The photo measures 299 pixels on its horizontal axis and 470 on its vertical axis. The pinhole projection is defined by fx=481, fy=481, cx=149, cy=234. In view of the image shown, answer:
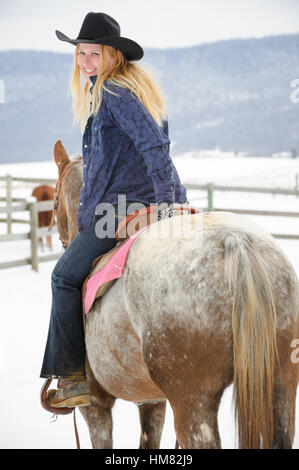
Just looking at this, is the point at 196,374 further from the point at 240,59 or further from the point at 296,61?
the point at 240,59

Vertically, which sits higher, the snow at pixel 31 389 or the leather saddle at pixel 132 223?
the leather saddle at pixel 132 223

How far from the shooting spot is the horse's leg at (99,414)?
207cm

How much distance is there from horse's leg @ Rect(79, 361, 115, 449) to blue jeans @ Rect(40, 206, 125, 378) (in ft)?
0.42

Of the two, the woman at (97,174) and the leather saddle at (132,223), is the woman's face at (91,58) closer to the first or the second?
the woman at (97,174)

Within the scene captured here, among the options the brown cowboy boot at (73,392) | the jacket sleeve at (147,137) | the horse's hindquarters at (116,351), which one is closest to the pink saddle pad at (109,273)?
the horse's hindquarters at (116,351)

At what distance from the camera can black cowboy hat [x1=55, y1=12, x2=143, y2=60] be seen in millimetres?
2000

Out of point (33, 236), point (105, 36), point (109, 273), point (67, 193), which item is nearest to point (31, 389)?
point (67, 193)

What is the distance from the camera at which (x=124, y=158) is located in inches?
78.0

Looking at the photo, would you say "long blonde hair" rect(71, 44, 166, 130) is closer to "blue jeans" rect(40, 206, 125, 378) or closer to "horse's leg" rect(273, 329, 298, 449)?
"blue jeans" rect(40, 206, 125, 378)

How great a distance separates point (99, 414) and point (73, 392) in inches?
7.2

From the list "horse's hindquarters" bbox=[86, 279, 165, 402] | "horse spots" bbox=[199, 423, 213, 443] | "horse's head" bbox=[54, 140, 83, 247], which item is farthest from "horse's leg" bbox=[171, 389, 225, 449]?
"horse's head" bbox=[54, 140, 83, 247]

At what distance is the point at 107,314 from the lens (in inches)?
69.8

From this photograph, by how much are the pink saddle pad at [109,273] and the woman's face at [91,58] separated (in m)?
0.78

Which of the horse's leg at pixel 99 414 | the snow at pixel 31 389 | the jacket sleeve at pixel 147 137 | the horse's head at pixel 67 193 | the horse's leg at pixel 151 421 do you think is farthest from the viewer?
the snow at pixel 31 389
